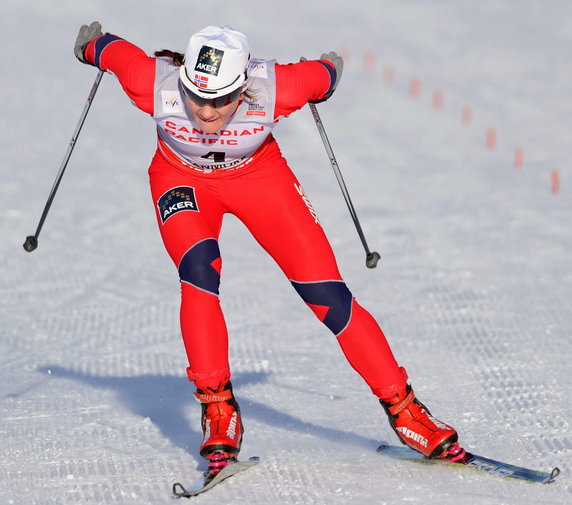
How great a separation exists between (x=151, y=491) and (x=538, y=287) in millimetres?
4113

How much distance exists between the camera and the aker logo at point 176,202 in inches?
183

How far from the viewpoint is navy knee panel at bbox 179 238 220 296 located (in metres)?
4.52

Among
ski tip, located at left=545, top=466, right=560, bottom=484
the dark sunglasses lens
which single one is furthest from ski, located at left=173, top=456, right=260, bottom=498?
the dark sunglasses lens

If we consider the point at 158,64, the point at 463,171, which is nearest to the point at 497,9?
the point at 463,171

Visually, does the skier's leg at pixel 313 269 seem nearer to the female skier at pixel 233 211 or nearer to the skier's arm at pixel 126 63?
the female skier at pixel 233 211

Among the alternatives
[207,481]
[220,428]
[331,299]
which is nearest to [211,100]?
[331,299]

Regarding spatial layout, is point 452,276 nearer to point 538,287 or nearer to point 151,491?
point 538,287

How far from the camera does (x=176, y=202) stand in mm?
4676

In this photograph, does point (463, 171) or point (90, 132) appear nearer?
point (463, 171)

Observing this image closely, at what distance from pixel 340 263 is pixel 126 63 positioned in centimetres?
415

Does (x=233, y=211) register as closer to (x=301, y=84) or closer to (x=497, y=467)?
(x=301, y=84)

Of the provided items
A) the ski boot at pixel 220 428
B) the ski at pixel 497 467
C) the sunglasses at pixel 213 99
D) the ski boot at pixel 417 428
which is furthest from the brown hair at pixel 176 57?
the ski at pixel 497 467

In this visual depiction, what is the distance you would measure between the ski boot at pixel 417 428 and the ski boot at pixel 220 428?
63 centimetres

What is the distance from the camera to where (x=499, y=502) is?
4426mm
